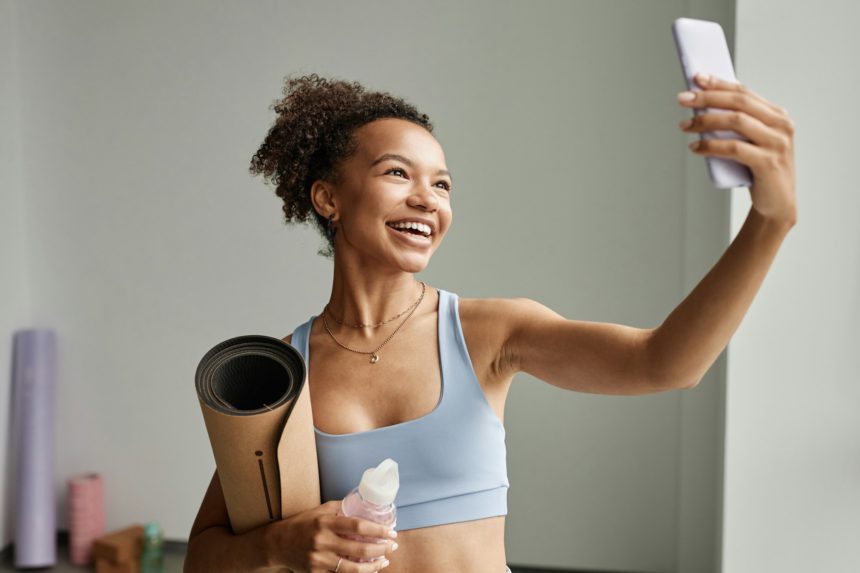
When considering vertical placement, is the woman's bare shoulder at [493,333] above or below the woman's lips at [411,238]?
below

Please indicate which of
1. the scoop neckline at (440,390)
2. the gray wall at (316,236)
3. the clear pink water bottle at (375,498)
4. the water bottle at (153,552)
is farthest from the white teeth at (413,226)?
the water bottle at (153,552)

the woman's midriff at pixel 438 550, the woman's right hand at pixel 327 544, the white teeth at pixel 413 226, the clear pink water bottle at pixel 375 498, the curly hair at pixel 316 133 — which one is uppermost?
the curly hair at pixel 316 133

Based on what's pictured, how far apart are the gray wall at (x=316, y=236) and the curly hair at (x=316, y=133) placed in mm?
1655

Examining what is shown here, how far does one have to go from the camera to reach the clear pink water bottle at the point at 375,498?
3.49ft

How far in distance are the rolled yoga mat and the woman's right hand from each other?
0.05 meters

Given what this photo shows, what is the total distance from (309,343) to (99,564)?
2471 mm

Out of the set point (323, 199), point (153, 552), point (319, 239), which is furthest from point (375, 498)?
point (153, 552)

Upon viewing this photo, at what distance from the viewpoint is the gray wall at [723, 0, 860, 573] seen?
227cm

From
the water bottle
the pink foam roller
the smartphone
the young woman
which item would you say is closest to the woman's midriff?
the young woman

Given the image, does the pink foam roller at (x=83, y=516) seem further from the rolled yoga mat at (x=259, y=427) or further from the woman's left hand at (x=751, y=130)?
the woman's left hand at (x=751, y=130)

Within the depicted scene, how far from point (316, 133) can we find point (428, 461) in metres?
0.58

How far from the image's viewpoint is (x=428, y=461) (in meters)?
1.26

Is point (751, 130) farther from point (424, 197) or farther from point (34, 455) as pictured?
point (34, 455)

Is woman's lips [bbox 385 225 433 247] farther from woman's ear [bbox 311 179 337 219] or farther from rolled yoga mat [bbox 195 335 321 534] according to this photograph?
rolled yoga mat [bbox 195 335 321 534]
